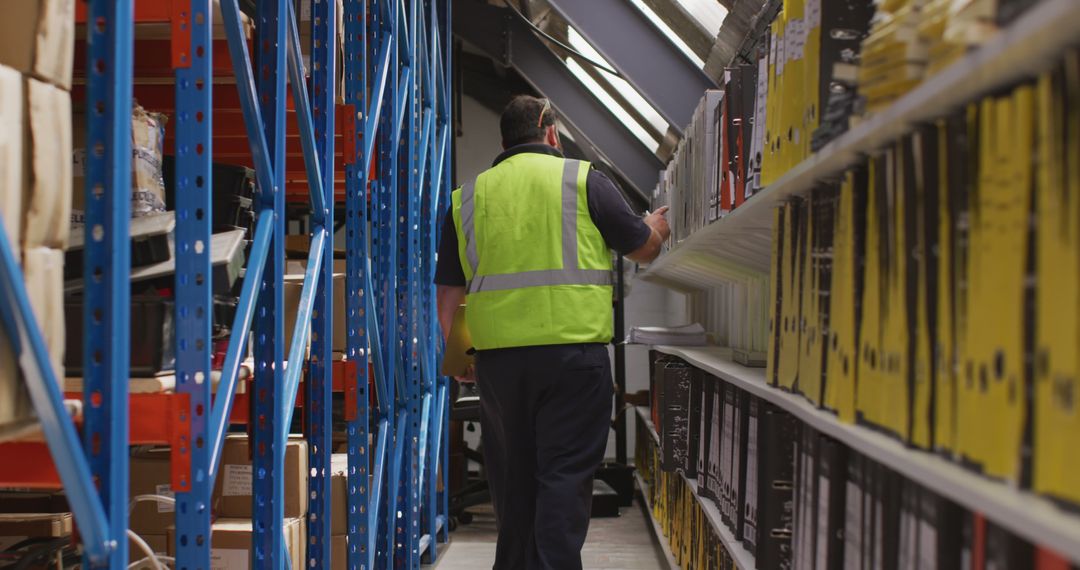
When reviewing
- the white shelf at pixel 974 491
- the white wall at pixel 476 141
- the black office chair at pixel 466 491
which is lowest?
the black office chair at pixel 466 491

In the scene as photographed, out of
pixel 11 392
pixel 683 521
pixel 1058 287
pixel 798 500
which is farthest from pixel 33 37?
pixel 683 521

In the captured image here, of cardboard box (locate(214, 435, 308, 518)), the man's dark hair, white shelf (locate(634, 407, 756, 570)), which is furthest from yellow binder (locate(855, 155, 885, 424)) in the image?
the man's dark hair

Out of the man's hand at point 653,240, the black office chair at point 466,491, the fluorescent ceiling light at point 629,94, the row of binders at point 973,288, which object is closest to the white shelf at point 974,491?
the row of binders at point 973,288

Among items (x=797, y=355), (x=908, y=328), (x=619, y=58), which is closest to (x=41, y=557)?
(x=797, y=355)

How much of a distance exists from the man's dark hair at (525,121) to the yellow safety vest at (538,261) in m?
0.12

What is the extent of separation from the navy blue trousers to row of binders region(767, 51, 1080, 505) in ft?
4.61

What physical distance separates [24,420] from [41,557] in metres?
1.24

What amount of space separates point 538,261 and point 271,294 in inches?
36.6

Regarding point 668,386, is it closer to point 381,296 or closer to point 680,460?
point 680,460

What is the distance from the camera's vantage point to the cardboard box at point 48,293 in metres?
1.14

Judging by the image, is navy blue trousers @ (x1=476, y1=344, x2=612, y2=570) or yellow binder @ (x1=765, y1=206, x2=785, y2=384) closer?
yellow binder @ (x1=765, y1=206, x2=785, y2=384)

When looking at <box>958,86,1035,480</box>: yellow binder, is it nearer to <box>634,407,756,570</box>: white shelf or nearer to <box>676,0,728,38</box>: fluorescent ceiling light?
<box>634,407,756,570</box>: white shelf

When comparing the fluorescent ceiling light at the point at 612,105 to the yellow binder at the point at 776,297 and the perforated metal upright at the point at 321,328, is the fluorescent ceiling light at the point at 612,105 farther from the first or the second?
the yellow binder at the point at 776,297

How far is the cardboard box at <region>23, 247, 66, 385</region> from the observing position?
1143 mm
